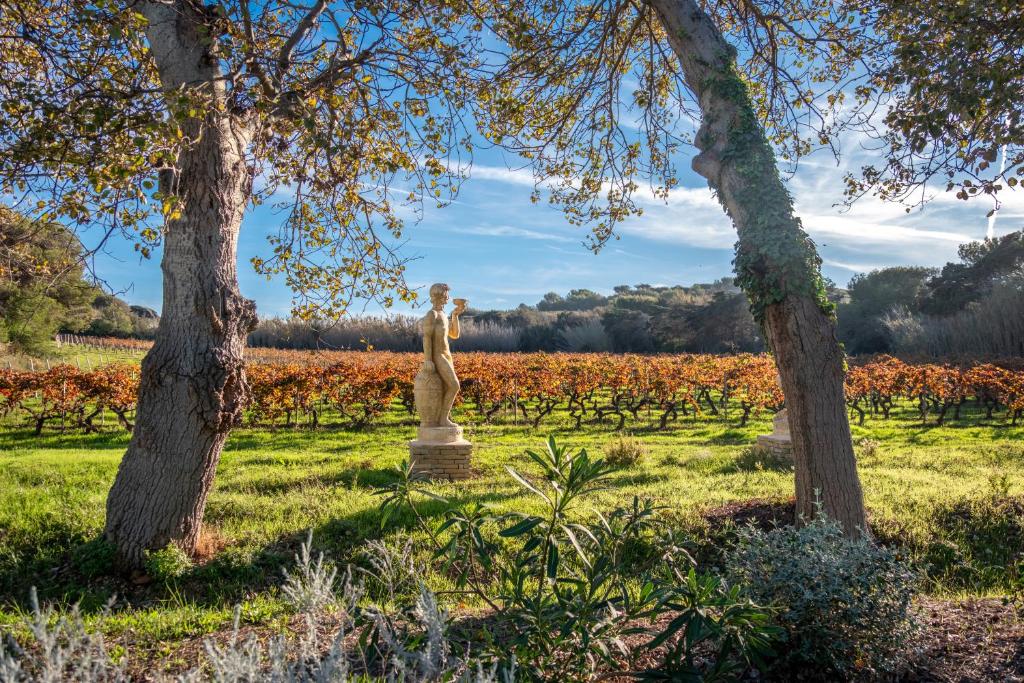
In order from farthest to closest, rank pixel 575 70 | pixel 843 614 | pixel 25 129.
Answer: pixel 575 70 → pixel 25 129 → pixel 843 614

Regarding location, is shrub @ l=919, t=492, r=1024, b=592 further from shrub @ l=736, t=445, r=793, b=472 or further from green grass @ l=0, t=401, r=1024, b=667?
shrub @ l=736, t=445, r=793, b=472

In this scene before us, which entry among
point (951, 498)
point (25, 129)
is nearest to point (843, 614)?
point (951, 498)

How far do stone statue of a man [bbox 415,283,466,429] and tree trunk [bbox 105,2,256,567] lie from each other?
3.80m

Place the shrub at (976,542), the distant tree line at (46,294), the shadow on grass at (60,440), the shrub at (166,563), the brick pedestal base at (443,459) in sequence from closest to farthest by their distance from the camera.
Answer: the shrub at (166,563), the shrub at (976,542), the distant tree line at (46,294), the brick pedestal base at (443,459), the shadow on grass at (60,440)

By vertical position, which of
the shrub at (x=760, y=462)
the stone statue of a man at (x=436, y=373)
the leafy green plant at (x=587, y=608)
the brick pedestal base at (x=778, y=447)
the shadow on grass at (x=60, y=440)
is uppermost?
the stone statue of a man at (x=436, y=373)

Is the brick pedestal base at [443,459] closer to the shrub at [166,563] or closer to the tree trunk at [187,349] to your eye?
the tree trunk at [187,349]

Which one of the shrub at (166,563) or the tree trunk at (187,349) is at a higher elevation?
the tree trunk at (187,349)

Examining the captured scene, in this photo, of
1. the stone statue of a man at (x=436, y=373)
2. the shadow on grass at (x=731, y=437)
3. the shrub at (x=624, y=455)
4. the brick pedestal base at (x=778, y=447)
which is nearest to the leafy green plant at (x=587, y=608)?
the stone statue of a man at (x=436, y=373)

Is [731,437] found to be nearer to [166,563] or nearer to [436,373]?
[436,373]

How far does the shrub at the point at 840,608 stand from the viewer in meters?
2.89

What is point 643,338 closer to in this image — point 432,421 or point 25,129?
point 432,421

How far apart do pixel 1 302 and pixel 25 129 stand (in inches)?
589

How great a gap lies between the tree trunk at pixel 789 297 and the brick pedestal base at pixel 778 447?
4.33 m

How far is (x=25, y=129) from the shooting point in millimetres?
4730
